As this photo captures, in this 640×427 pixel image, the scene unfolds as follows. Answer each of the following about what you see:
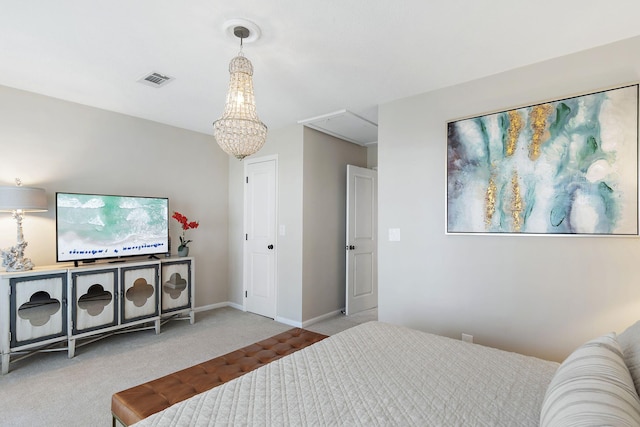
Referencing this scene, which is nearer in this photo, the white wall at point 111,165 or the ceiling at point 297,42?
the ceiling at point 297,42

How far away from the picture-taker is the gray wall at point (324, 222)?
3984 mm

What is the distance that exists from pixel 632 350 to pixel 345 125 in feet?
10.8

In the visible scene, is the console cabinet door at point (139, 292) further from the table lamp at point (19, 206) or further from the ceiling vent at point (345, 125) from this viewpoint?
the ceiling vent at point (345, 125)

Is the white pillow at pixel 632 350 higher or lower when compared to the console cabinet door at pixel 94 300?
higher

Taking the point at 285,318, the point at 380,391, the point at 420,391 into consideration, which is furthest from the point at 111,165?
the point at 420,391

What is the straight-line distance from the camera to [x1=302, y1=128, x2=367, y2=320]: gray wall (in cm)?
398

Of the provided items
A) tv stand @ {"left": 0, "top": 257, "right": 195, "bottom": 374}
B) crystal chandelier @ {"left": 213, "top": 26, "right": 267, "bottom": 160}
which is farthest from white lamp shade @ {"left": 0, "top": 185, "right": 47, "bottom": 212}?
crystal chandelier @ {"left": 213, "top": 26, "right": 267, "bottom": 160}

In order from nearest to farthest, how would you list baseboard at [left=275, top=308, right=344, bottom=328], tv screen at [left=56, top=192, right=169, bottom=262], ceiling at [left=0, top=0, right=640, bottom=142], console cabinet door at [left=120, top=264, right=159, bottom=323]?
ceiling at [left=0, top=0, right=640, bottom=142]
tv screen at [left=56, top=192, right=169, bottom=262]
console cabinet door at [left=120, top=264, right=159, bottom=323]
baseboard at [left=275, top=308, right=344, bottom=328]

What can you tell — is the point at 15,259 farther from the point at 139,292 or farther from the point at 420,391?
the point at 420,391

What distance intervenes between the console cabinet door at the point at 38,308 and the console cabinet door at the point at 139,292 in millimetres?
500

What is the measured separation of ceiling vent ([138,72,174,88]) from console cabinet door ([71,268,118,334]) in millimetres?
1867

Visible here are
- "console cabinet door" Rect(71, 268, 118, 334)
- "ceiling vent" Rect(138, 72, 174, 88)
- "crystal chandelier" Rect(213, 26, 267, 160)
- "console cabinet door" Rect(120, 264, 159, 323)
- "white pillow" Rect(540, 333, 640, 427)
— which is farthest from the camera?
"console cabinet door" Rect(120, 264, 159, 323)

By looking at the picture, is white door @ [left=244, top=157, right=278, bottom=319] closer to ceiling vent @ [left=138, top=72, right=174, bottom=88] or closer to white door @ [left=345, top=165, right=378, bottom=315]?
white door @ [left=345, top=165, right=378, bottom=315]

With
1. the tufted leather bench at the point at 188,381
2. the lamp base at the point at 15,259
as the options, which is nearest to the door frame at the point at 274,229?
the tufted leather bench at the point at 188,381
